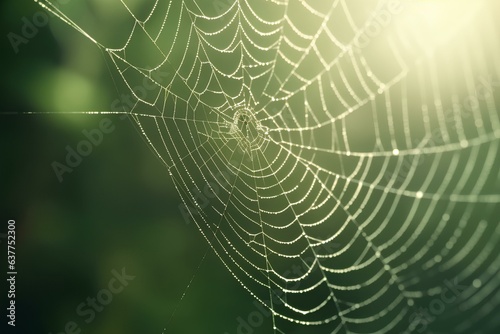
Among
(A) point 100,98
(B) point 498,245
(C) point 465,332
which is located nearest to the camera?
(B) point 498,245

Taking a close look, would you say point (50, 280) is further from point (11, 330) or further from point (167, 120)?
point (167, 120)

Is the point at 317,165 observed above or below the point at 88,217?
below

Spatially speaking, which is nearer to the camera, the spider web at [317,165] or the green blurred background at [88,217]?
the spider web at [317,165]

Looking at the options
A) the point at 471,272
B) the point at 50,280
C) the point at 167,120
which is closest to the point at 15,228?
the point at 50,280

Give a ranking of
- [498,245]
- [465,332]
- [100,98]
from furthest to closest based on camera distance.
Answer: [100,98]
[465,332]
[498,245]

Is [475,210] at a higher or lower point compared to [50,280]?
lower

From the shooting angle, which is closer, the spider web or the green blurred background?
the spider web

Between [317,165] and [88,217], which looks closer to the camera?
[317,165]

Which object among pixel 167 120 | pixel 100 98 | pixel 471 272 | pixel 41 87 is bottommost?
pixel 471 272
